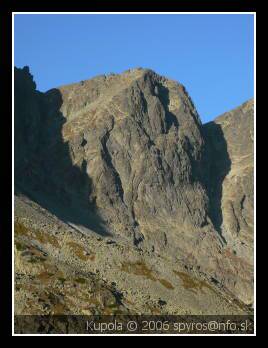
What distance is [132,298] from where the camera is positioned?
125 meters

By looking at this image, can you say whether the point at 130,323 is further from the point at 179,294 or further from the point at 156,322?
the point at 179,294

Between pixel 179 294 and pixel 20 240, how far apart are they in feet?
100
